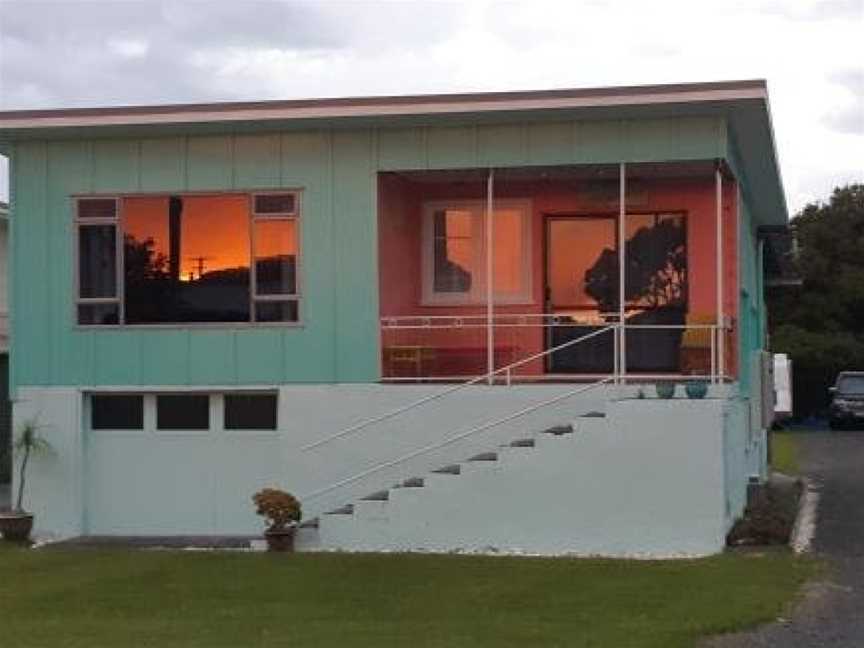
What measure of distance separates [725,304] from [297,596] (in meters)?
7.37

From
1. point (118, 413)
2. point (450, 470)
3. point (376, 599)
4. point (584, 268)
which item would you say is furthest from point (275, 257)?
point (376, 599)

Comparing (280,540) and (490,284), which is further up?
(490,284)

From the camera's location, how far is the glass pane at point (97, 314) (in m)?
16.9

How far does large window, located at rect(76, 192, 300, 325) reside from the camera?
16547 mm

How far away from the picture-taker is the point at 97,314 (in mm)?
16953

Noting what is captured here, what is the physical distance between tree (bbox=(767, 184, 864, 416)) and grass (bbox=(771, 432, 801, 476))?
7.79 meters

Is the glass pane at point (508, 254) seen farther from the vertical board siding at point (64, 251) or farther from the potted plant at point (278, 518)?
the vertical board siding at point (64, 251)

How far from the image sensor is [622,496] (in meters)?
14.8

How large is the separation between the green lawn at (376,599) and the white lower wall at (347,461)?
33.0 inches

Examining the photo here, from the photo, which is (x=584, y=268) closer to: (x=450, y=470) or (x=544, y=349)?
(x=544, y=349)

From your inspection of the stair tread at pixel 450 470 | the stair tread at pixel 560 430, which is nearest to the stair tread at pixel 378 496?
the stair tread at pixel 450 470

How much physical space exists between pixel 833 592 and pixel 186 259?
8.48 metres

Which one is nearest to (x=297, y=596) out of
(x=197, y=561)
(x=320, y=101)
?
(x=197, y=561)

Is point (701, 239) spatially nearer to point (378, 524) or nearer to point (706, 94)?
point (706, 94)
